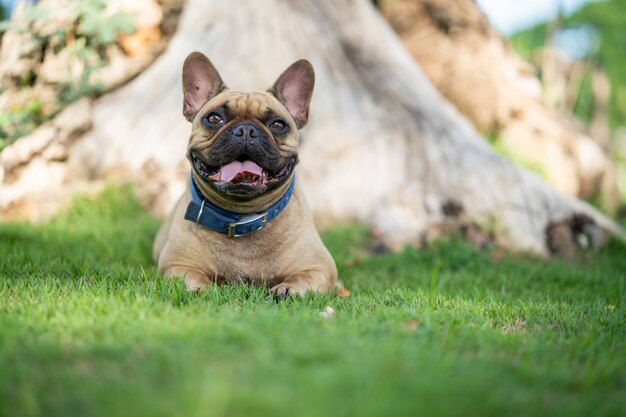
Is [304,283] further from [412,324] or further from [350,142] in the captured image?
[350,142]

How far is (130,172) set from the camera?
20.9 feet

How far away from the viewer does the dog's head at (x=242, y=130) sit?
3.59 metres

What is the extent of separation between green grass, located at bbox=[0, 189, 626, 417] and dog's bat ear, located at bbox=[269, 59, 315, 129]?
1.31m

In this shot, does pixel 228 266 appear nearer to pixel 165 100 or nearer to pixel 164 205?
pixel 164 205

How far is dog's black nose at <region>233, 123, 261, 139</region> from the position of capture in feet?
11.8

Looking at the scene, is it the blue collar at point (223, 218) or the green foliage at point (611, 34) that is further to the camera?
the green foliage at point (611, 34)

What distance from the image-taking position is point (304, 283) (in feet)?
11.8

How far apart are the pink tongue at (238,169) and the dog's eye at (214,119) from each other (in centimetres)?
37

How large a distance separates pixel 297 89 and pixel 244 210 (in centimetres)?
108

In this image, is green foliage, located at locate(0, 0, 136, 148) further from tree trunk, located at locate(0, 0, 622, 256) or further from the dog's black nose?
the dog's black nose

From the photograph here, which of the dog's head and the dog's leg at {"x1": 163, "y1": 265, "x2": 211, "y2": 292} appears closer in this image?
the dog's leg at {"x1": 163, "y1": 265, "x2": 211, "y2": 292}

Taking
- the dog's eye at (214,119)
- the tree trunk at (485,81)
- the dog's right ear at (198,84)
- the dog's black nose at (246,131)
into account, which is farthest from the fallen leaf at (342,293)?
the tree trunk at (485,81)

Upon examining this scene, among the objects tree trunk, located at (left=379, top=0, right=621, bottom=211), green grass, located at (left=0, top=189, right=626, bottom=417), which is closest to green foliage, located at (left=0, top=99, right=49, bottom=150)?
green grass, located at (left=0, top=189, right=626, bottom=417)

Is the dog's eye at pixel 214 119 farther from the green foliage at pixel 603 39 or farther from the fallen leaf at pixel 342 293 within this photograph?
Result: the green foliage at pixel 603 39
